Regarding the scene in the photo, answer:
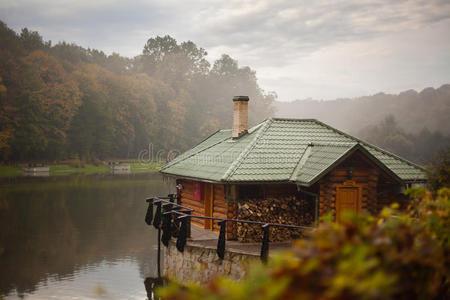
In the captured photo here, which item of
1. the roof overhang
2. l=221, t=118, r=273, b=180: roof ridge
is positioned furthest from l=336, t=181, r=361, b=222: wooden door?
l=221, t=118, r=273, b=180: roof ridge

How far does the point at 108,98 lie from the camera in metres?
71.4

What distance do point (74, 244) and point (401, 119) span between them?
83138 mm

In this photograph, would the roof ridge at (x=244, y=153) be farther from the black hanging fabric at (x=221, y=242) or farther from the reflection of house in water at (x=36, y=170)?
the reflection of house in water at (x=36, y=170)

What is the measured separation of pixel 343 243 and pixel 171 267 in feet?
39.6

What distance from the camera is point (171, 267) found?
14.4 meters

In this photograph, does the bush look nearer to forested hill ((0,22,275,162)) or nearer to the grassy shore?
the grassy shore

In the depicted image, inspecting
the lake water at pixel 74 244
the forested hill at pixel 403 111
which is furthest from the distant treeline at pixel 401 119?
the lake water at pixel 74 244

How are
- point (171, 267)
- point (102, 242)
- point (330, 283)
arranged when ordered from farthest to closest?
point (102, 242), point (171, 267), point (330, 283)

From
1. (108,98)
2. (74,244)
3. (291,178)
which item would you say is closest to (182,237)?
(291,178)

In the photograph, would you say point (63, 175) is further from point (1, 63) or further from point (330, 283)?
point (330, 283)

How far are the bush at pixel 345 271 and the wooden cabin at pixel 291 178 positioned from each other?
9.25 meters

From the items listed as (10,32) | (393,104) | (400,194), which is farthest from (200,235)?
(393,104)

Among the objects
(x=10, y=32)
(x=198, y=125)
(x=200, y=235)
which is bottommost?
(x=200, y=235)

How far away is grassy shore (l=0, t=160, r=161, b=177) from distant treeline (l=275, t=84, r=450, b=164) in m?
34.6
